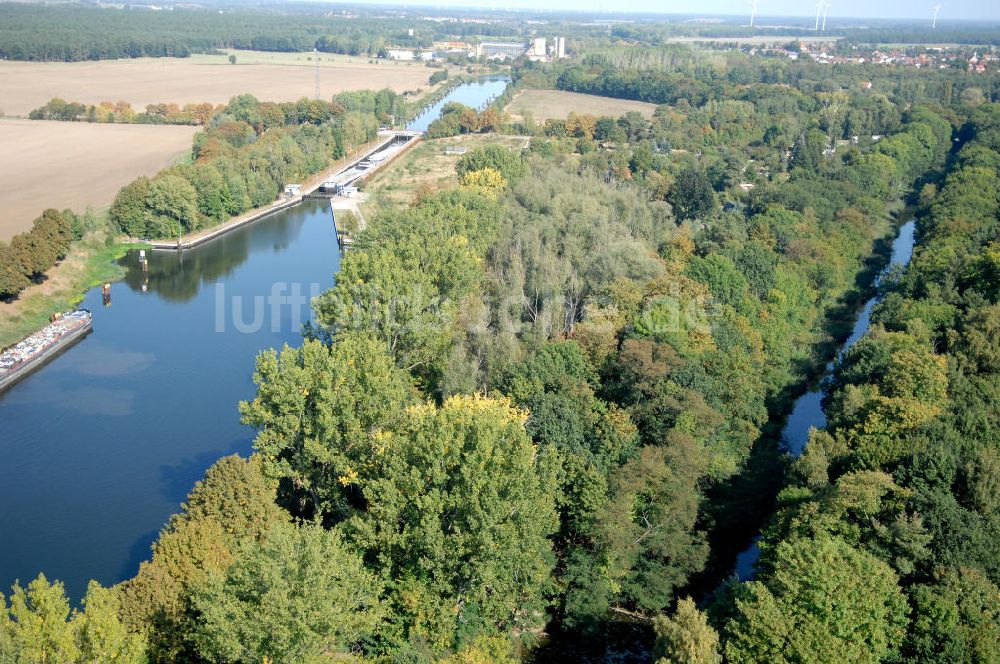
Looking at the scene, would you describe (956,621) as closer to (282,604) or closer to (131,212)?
(282,604)

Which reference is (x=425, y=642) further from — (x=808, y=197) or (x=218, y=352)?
(x=808, y=197)

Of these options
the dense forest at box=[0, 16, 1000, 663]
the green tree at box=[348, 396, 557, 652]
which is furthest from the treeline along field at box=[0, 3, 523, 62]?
the green tree at box=[348, 396, 557, 652]

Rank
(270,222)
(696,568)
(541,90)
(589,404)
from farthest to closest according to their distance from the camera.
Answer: (541,90) < (270,222) < (589,404) < (696,568)

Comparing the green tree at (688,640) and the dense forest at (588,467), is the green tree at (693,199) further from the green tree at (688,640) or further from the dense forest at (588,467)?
the green tree at (688,640)

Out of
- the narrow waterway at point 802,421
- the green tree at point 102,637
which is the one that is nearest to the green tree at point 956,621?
the narrow waterway at point 802,421

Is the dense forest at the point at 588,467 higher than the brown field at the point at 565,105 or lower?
lower

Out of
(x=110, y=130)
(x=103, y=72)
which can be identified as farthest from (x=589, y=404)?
(x=103, y=72)

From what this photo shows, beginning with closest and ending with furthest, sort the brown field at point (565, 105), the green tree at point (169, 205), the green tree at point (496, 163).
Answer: the green tree at point (169, 205) < the green tree at point (496, 163) < the brown field at point (565, 105)
